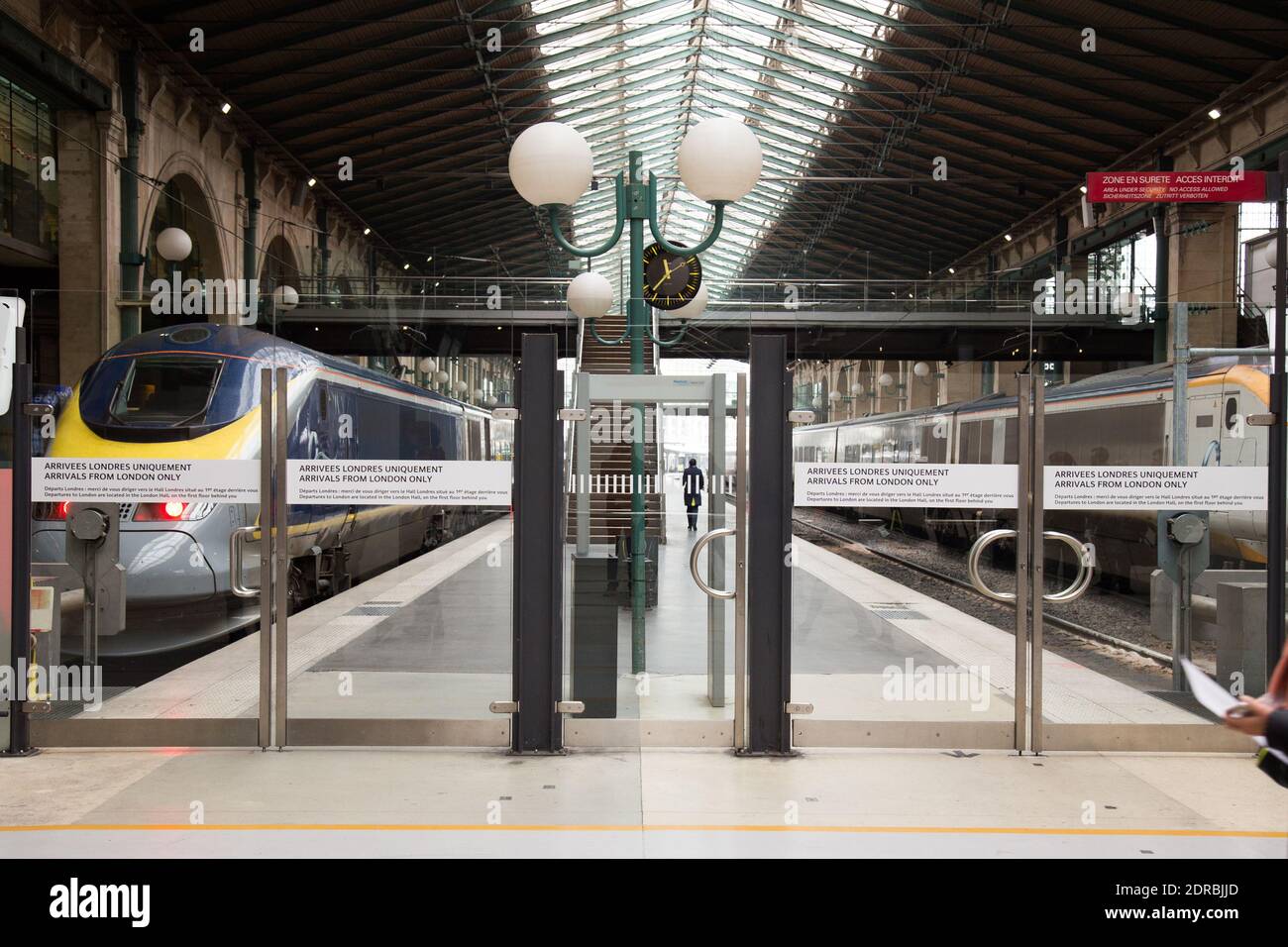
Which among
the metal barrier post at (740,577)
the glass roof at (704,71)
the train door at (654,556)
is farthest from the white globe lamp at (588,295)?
the metal barrier post at (740,577)

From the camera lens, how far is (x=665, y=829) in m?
5.06

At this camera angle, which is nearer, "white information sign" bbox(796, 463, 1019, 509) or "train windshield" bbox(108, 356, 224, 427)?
"white information sign" bbox(796, 463, 1019, 509)

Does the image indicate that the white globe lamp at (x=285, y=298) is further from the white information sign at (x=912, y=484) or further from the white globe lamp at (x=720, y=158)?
the white information sign at (x=912, y=484)

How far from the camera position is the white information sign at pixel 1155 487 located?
260 inches

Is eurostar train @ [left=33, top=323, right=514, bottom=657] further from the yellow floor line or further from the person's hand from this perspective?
the person's hand

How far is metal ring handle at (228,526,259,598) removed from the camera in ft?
22.0

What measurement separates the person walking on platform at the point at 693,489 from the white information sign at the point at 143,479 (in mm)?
2564

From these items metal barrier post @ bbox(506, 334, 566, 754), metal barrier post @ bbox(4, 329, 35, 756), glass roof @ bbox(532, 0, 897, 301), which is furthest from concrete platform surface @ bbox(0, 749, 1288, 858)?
glass roof @ bbox(532, 0, 897, 301)

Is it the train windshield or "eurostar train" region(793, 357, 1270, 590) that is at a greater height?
the train windshield

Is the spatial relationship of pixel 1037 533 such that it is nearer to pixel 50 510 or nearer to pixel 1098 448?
pixel 1098 448

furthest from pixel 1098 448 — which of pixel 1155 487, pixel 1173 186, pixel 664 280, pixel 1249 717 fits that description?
pixel 1173 186

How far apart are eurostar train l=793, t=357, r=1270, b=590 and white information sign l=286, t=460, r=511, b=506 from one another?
1.76 metres

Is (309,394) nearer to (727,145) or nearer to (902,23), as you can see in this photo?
(727,145)

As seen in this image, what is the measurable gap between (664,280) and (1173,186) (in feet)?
46.4
